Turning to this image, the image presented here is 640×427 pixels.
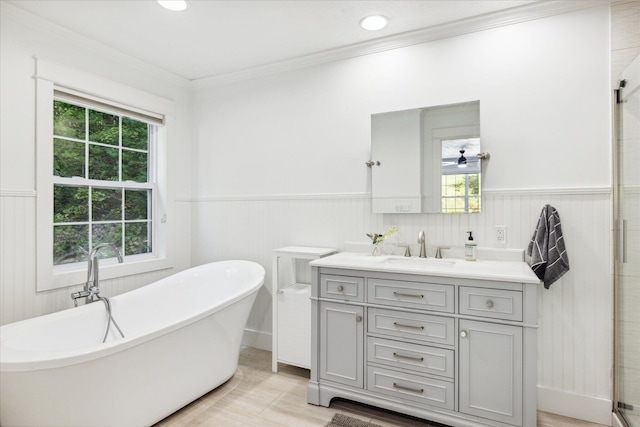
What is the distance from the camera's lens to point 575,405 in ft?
6.94

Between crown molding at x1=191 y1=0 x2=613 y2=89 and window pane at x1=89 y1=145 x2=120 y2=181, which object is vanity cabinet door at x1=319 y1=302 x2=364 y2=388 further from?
window pane at x1=89 y1=145 x2=120 y2=181

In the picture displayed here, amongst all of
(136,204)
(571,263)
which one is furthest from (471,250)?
(136,204)

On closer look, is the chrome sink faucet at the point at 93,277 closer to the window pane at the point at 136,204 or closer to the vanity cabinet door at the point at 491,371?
the window pane at the point at 136,204

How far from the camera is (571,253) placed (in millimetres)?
2141

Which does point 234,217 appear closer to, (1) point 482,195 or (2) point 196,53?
(2) point 196,53

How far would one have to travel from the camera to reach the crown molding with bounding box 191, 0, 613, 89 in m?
2.17

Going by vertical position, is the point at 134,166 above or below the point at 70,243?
above

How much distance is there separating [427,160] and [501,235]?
686 millimetres

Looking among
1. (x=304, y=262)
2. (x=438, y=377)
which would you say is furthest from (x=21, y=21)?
(x=438, y=377)

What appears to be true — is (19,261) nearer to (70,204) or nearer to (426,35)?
(70,204)

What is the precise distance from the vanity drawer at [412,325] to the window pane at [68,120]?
8.34ft

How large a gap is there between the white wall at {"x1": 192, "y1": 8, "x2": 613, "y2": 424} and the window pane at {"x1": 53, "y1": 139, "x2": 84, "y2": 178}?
120 centimetres

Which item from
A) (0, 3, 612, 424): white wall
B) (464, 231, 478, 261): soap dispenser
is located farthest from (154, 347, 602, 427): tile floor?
(464, 231, 478, 261): soap dispenser

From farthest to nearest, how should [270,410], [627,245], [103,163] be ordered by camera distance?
[103,163], [270,410], [627,245]
